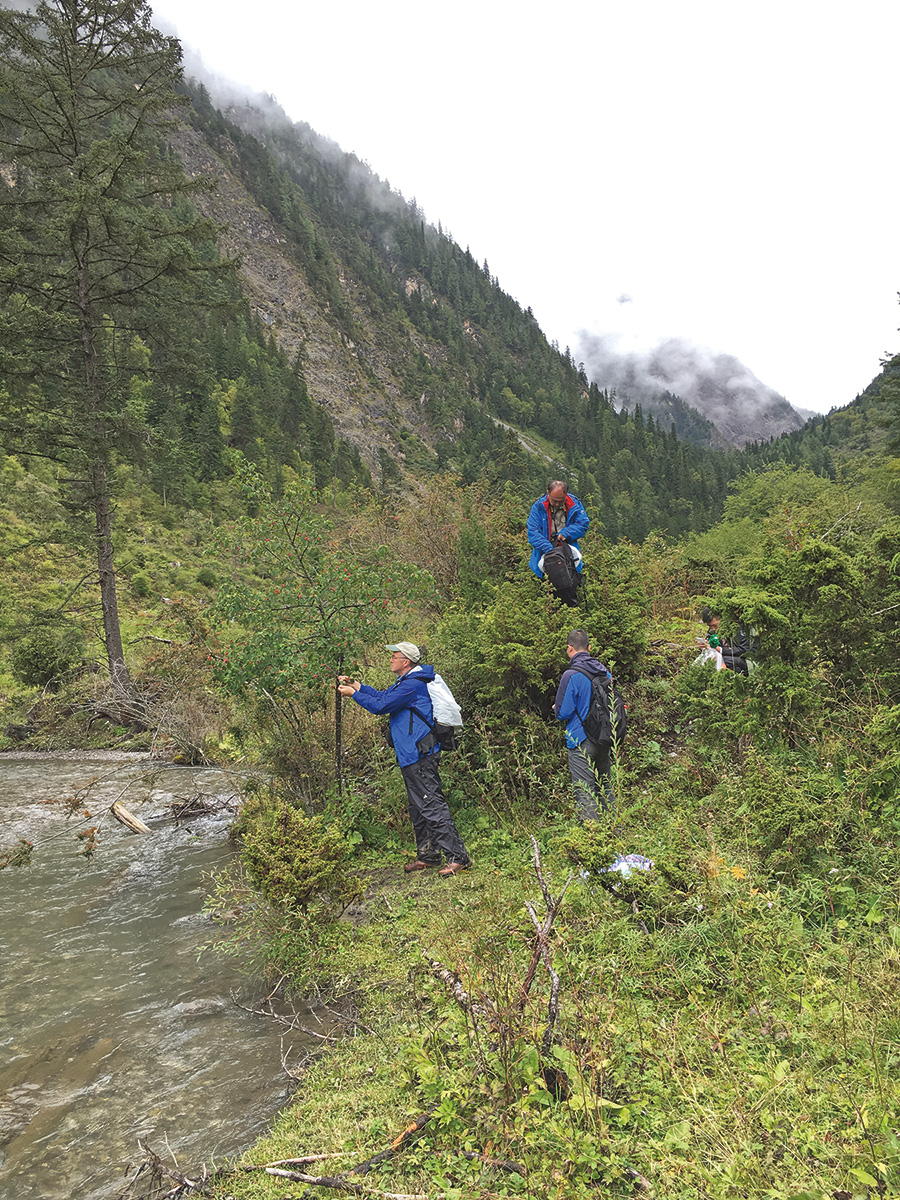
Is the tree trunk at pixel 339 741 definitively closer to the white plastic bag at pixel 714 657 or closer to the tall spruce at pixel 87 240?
the white plastic bag at pixel 714 657

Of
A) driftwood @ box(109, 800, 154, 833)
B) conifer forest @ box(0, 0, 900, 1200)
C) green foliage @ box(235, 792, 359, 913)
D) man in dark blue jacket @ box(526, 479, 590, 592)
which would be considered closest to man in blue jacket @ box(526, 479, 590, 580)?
man in dark blue jacket @ box(526, 479, 590, 592)

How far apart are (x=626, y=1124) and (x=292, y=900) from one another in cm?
279

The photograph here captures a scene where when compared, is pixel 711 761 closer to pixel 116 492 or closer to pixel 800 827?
pixel 800 827

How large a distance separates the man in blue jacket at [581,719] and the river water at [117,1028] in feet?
9.14

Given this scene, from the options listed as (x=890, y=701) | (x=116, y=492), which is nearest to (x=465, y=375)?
(x=116, y=492)

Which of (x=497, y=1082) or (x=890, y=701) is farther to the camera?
(x=890, y=701)

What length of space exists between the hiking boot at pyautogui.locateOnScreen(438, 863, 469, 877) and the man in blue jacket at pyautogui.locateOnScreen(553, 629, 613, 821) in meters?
1.23

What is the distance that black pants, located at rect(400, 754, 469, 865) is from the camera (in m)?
5.88

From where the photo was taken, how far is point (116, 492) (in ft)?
42.7

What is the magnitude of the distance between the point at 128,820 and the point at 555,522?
255 inches

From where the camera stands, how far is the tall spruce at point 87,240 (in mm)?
11609

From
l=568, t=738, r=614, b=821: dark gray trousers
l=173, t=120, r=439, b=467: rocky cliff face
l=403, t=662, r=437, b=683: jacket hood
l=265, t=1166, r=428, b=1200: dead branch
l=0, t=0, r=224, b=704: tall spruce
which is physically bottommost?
l=265, t=1166, r=428, b=1200: dead branch

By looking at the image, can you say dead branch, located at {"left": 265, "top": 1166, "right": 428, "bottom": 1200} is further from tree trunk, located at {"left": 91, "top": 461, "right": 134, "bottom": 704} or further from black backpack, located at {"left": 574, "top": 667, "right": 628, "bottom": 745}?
tree trunk, located at {"left": 91, "top": 461, "right": 134, "bottom": 704}

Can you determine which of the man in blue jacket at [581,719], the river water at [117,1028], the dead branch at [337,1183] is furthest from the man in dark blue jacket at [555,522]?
the dead branch at [337,1183]
